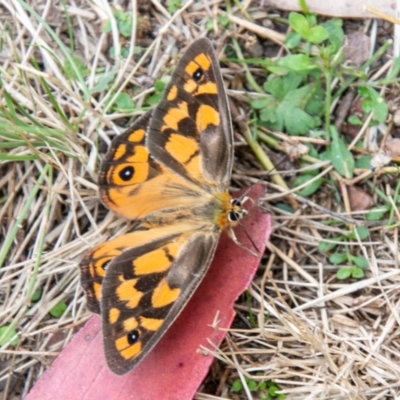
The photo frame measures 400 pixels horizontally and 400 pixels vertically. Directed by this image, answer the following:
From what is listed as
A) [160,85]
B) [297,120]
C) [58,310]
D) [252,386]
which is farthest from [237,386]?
[160,85]

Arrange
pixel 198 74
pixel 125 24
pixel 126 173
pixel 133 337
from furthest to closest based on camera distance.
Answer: pixel 125 24
pixel 126 173
pixel 198 74
pixel 133 337

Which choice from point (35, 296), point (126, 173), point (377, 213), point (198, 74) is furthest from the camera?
point (35, 296)

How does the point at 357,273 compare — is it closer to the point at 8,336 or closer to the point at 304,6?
the point at 304,6

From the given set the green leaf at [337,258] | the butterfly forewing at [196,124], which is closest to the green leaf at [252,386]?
the green leaf at [337,258]

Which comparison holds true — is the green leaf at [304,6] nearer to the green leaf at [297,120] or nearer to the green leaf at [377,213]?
the green leaf at [297,120]

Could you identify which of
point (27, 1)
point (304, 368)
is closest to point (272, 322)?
point (304, 368)
